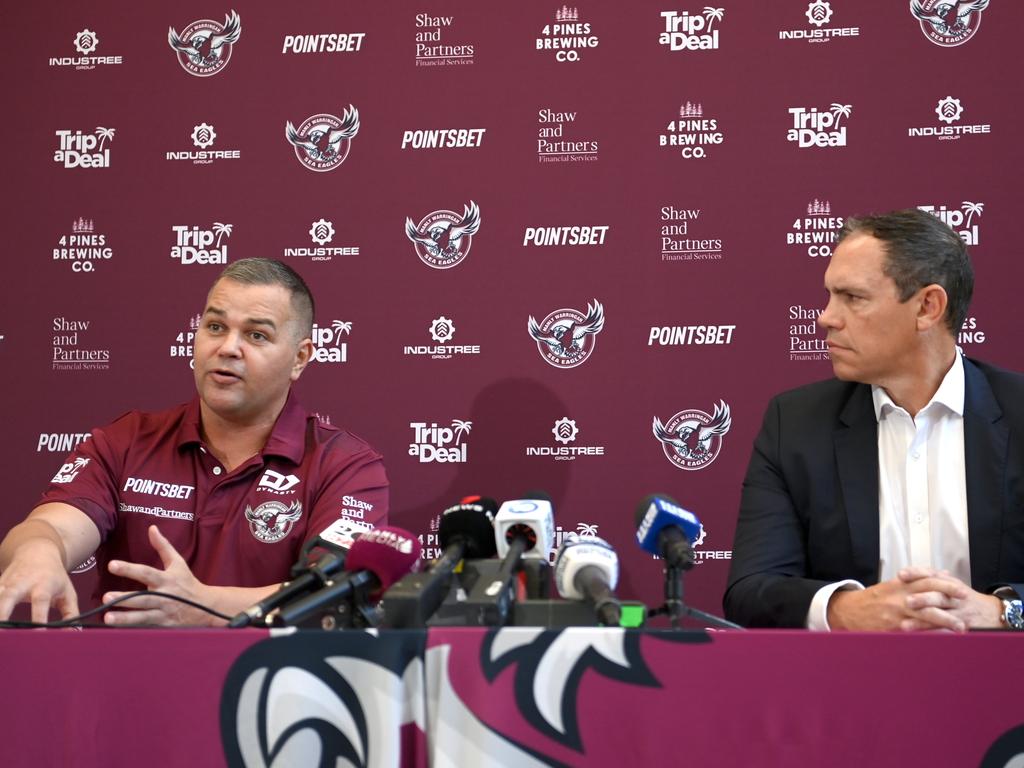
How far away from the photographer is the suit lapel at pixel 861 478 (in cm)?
203

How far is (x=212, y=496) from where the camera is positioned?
229cm

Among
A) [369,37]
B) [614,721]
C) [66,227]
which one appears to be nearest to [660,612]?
[614,721]

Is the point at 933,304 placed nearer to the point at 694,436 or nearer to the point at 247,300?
the point at 694,436

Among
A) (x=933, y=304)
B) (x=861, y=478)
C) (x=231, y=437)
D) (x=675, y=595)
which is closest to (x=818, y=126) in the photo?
(x=933, y=304)

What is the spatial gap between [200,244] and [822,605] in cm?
219

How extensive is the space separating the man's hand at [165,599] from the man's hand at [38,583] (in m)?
0.08

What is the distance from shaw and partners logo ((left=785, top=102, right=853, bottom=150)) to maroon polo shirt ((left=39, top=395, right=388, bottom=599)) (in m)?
1.56

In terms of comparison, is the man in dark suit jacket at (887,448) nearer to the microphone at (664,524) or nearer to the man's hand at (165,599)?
the microphone at (664,524)

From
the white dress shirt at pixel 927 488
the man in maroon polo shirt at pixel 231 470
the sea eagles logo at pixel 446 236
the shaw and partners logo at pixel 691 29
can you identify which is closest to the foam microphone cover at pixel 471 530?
the man in maroon polo shirt at pixel 231 470

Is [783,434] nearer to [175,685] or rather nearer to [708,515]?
[708,515]

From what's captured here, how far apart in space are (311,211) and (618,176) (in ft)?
3.02

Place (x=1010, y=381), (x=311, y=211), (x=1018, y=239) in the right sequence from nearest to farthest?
(x=1010, y=381) → (x=1018, y=239) → (x=311, y=211)

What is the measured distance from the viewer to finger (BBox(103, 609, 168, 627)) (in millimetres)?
1643

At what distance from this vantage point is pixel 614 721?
3.55ft
